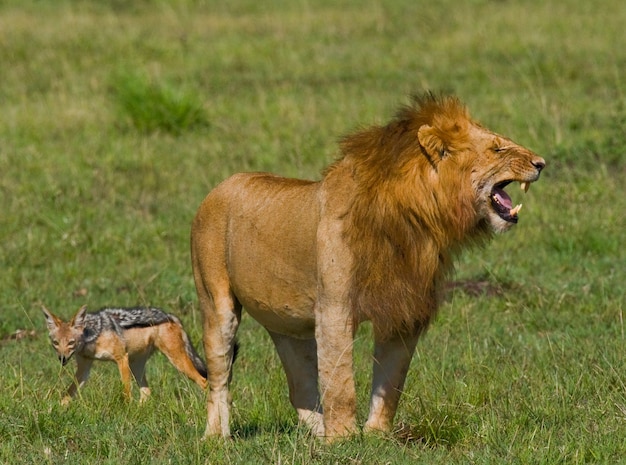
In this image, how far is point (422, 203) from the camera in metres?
5.65

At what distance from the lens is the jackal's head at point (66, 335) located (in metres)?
8.01

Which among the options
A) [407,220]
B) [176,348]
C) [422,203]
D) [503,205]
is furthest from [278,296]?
[176,348]

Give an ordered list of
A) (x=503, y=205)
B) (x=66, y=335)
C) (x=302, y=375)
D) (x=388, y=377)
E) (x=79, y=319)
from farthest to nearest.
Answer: (x=79, y=319) < (x=66, y=335) < (x=302, y=375) < (x=388, y=377) < (x=503, y=205)

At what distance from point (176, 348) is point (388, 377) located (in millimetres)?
2569

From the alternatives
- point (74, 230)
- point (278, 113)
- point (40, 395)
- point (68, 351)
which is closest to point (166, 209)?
point (74, 230)

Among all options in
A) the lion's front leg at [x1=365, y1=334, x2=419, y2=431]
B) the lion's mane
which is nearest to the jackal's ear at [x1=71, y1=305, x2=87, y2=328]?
the lion's front leg at [x1=365, y1=334, x2=419, y2=431]

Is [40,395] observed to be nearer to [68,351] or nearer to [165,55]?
[68,351]

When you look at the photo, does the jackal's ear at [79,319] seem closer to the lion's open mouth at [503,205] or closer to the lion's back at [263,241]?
the lion's back at [263,241]

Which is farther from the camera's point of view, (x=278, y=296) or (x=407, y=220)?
(x=278, y=296)

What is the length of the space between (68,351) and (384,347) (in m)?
2.73

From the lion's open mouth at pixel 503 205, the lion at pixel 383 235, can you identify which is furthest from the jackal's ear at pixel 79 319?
the lion's open mouth at pixel 503 205

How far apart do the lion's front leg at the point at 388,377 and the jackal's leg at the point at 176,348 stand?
234cm

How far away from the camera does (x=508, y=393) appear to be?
6.78 meters

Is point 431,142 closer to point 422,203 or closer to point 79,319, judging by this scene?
point 422,203
